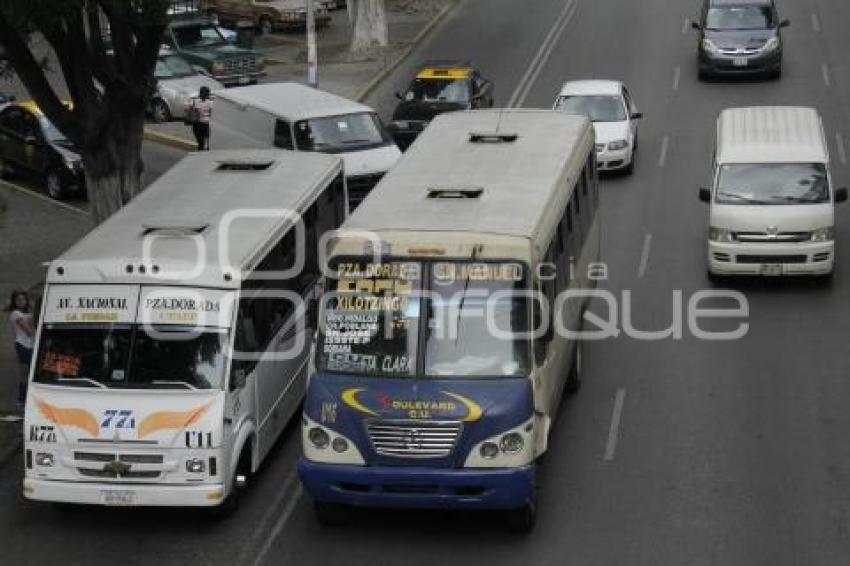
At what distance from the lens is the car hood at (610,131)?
29.4 m

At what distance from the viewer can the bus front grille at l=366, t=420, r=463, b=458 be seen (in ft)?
47.4

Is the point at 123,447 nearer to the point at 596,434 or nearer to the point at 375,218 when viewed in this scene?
the point at 375,218

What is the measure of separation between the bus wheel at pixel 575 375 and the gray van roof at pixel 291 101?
32.0ft

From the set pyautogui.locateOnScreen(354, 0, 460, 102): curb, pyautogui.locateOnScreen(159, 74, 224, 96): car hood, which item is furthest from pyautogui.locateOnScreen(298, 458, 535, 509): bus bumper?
pyautogui.locateOnScreen(354, 0, 460, 102): curb

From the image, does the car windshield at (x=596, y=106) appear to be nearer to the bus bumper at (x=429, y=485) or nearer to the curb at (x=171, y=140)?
the curb at (x=171, y=140)

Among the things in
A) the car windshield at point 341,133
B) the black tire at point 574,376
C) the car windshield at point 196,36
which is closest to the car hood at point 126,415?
the black tire at point 574,376

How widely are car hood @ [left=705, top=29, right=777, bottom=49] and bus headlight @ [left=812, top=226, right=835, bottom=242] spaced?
15.7 metres

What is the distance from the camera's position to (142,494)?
49.3 ft

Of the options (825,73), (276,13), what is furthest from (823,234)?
(276,13)

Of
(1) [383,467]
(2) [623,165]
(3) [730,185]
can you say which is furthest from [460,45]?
(1) [383,467]

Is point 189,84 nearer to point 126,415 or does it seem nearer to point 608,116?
point 608,116

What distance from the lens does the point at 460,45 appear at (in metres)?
45.0

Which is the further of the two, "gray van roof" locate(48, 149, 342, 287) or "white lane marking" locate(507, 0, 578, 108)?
"white lane marking" locate(507, 0, 578, 108)

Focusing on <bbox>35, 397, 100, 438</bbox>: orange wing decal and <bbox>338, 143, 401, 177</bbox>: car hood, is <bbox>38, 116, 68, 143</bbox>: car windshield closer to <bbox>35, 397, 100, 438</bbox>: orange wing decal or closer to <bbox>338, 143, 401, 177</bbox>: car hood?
<bbox>338, 143, 401, 177</bbox>: car hood
